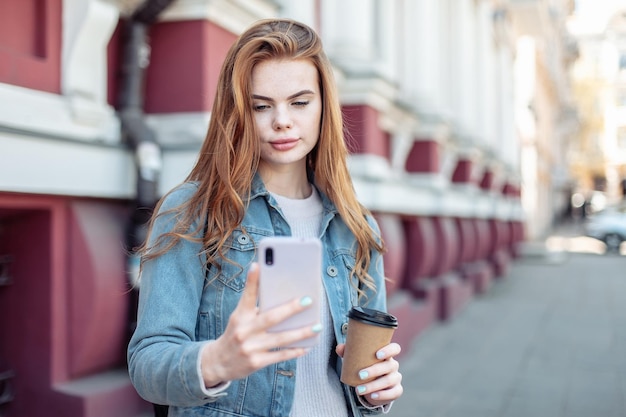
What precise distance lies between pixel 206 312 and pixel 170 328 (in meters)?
0.13

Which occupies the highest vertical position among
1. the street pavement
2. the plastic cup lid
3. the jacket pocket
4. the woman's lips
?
the woman's lips

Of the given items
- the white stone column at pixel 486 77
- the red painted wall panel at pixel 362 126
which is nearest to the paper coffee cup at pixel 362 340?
the red painted wall panel at pixel 362 126

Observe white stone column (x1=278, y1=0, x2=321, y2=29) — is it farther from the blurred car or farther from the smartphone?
the blurred car

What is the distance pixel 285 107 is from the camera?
1.78m

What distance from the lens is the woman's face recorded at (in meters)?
1.77

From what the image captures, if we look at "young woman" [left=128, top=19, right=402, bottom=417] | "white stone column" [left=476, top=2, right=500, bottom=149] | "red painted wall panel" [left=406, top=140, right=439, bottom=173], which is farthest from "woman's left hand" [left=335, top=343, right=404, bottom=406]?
"white stone column" [left=476, top=2, right=500, bottom=149]

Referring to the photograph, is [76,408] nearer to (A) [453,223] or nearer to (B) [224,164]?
(B) [224,164]

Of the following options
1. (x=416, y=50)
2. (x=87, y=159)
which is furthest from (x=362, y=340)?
(x=416, y=50)

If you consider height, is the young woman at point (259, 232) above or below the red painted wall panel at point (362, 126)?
below

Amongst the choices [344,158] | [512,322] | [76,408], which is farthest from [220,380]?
[512,322]

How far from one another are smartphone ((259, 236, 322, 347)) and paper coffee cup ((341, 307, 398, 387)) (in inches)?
10.2

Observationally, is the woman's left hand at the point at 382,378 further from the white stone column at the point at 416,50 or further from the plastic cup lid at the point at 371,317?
the white stone column at the point at 416,50

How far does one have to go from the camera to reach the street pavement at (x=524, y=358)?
5523 millimetres

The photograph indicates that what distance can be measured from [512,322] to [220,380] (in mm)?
8456
